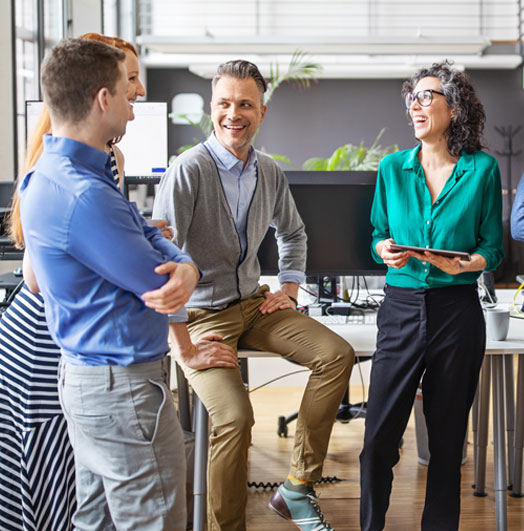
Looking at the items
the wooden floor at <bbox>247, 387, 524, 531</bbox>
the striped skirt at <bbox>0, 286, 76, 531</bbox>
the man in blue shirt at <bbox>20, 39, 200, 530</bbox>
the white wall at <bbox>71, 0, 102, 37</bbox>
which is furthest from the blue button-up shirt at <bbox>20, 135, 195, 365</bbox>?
the white wall at <bbox>71, 0, 102, 37</bbox>

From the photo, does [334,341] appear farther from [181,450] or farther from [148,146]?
[148,146]

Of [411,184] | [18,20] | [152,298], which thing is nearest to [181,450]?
[152,298]

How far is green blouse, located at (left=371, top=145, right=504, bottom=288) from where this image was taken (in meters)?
1.91

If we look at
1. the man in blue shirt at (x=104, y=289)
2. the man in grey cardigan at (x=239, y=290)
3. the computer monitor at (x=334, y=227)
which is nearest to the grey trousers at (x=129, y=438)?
the man in blue shirt at (x=104, y=289)

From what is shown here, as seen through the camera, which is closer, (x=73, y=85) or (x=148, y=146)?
(x=73, y=85)

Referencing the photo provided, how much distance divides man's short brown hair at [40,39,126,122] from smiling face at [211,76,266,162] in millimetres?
912

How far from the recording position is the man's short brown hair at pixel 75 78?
1207 mm

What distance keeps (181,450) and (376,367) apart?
851 millimetres

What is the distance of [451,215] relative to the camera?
1910 millimetres

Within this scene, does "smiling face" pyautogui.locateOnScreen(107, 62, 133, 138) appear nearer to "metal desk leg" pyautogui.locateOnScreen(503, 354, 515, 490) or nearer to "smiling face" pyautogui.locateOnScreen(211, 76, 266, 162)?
"smiling face" pyautogui.locateOnScreen(211, 76, 266, 162)

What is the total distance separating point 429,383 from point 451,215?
0.51 meters

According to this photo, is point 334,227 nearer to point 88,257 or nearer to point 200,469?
point 200,469

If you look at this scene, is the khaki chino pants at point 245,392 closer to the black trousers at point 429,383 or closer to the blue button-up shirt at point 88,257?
the black trousers at point 429,383

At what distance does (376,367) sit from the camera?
2023 millimetres
